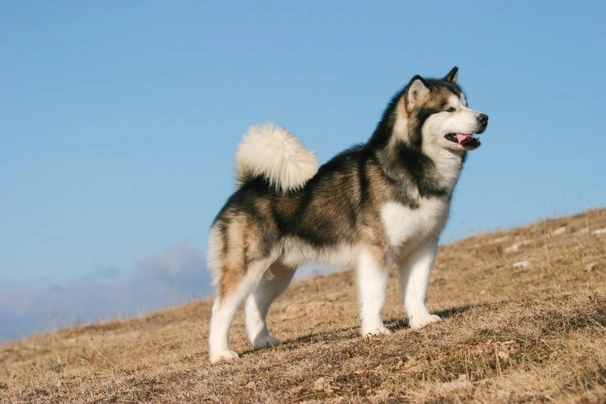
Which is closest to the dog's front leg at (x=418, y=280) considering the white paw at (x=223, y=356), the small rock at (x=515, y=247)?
the white paw at (x=223, y=356)

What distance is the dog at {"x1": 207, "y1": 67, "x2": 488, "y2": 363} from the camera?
8055 mm

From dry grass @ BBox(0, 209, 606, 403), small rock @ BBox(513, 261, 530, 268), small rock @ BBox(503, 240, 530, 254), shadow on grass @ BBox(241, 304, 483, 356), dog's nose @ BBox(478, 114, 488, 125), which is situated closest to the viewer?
dry grass @ BBox(0, 209, 606, 403)

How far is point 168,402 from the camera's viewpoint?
21.2 ft

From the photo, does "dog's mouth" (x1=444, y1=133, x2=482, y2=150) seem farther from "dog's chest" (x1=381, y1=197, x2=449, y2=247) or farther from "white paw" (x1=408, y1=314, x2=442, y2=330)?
"white paw" (x1=408, y1=314, x2=442, y2=330)

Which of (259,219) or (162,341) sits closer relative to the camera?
(259,219)

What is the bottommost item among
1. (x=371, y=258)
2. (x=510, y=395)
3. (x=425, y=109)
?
(x=510, y=395)

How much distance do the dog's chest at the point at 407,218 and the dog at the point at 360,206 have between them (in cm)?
1

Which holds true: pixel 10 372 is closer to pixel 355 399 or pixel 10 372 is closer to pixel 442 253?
pixel 355 399

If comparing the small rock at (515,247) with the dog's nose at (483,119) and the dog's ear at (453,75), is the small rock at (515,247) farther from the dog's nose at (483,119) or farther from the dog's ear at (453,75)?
the dog's nose at (483,119)

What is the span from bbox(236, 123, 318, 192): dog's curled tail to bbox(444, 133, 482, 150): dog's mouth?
1.64m

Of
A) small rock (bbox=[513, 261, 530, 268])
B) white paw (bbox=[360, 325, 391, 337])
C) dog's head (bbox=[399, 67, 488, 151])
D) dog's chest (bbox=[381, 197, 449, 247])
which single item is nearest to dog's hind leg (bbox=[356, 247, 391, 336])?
white paw (bbox=[360, 325, 391, 337])

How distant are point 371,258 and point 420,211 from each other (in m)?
0.70

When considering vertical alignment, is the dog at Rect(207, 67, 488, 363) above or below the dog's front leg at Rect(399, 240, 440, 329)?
above

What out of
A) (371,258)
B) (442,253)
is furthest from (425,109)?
(442,253)
